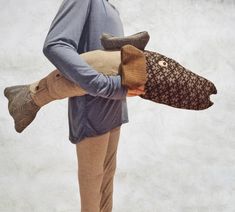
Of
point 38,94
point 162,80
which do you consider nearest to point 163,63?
point 162,80

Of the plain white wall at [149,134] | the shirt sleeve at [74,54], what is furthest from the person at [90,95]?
the plain white wall at [149,134]

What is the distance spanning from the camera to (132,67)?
964 mm

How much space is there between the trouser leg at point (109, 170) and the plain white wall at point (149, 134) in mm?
344

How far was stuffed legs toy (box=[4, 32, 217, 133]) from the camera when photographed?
38.0 inches

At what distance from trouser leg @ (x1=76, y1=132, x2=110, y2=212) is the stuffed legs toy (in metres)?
0.14

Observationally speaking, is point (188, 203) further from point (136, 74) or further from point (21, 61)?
point (21, 61)

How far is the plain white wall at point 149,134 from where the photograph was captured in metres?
1.69

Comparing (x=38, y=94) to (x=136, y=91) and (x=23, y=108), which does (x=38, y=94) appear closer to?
(x=23, y=108)

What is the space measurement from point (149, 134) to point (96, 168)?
0.96 meters

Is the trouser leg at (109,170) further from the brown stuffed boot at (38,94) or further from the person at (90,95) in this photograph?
the brown stuffed boot at (38,94)

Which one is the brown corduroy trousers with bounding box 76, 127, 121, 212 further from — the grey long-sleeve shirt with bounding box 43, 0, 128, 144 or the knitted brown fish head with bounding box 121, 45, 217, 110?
the knitted brown fish head with bounding box 121, 45, 217, 110

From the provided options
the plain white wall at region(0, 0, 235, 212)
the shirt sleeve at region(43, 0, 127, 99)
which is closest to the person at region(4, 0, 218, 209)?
the shirt sleeve at region(43, 0, 127, 99)

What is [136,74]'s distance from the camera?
96 centimetres

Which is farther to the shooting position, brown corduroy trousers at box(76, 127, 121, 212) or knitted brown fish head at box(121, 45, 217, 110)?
brown corduroy trousers at box(76, 127, 121, 212)
